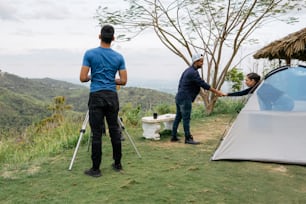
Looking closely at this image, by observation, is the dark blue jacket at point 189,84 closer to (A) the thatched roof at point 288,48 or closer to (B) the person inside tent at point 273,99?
(B) the person inside tent at point 273,99

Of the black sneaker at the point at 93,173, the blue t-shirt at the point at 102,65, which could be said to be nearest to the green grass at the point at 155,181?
the black sneaker at the point at 93,173

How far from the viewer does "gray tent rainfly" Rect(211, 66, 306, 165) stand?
4.81m

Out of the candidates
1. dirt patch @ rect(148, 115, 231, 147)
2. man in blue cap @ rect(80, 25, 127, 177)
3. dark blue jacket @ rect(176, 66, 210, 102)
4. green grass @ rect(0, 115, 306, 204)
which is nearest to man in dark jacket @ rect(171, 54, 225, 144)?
dark blue jacket @ rect(176, 66, 210, 102)

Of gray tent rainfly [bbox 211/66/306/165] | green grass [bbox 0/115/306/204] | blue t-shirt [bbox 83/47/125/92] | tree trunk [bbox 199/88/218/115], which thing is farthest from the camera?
tree trunk [bbox 199/88/218/115]

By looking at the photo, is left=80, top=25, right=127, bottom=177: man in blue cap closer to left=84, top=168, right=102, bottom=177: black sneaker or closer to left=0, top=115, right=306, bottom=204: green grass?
left=84, top=168, right=102, bottom=177: black sneaker

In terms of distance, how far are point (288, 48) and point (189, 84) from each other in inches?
139

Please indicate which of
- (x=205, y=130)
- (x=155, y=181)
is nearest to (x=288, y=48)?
(x=205, y=130)

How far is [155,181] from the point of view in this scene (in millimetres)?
3949

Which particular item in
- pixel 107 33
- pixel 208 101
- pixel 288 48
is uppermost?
pixel 288 48

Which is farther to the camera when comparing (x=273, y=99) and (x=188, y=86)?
(x=188, y=86)

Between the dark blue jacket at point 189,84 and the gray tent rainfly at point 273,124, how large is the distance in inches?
39.2

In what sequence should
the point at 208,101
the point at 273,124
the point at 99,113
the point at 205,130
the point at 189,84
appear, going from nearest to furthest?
the point at 99,113, the point at 273,124, the point at 189,84, the point at 205,130, the point at 208,101

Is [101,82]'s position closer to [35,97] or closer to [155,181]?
[155,181]

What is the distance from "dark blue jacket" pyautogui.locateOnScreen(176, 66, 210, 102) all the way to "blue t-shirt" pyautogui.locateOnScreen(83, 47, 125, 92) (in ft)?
6.05
